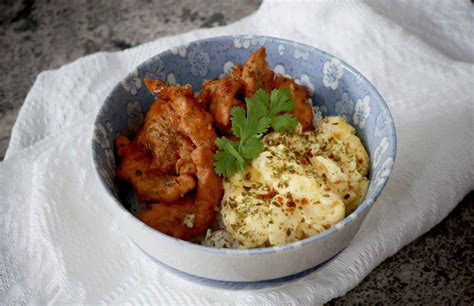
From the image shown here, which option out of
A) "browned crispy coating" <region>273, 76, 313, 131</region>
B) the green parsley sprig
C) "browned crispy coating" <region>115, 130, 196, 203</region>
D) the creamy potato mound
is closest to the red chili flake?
the creamy potato mound

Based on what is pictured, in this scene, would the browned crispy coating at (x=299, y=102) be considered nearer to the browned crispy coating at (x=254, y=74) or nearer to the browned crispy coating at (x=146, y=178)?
the browned crispy coating at (x=254, y=74)

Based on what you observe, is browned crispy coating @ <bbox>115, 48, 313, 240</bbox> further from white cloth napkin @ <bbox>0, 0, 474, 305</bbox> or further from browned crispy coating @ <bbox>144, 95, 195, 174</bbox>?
white cloth napkin @ <bbox>0, 0, 474, 305</bbox>

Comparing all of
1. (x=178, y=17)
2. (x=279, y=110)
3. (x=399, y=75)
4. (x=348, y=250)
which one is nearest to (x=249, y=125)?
(x=279, y=110)

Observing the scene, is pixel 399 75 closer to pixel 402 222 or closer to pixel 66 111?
pixel 402 222

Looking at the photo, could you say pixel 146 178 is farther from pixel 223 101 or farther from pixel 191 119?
pixel 223 101

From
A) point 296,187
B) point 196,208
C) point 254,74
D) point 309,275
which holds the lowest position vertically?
point 309,275

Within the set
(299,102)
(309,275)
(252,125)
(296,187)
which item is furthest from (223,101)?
(309,275)

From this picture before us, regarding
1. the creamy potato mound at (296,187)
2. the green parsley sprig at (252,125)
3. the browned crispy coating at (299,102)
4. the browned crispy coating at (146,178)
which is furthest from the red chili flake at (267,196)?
the browned crispy coating at (299,102)
